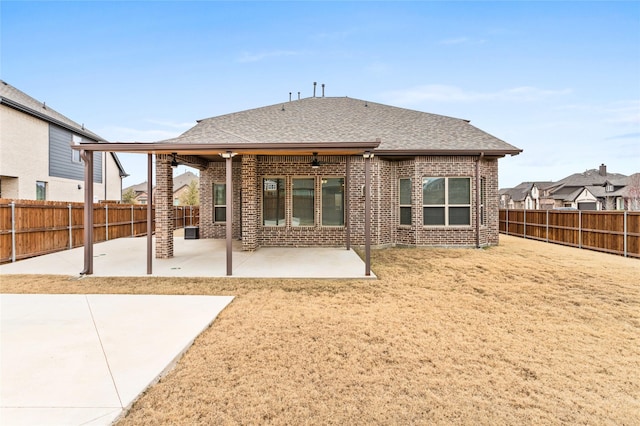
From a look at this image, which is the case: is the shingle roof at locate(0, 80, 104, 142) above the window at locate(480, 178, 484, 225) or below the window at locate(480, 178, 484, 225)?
above

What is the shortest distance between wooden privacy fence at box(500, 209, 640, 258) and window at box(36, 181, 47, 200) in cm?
2463

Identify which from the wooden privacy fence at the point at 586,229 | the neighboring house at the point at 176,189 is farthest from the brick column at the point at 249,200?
the neighboring house at the point at 176,189

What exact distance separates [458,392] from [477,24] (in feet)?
54.2

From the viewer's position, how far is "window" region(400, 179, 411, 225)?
11.4m

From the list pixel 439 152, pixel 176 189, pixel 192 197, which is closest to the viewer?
pixel 439 152

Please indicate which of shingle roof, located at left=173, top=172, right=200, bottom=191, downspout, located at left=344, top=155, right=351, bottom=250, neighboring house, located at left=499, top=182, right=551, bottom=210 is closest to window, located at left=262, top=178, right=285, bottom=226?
downspout, located at left=344, top=155, right=351, bottom=250

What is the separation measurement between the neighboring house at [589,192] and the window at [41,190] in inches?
2178

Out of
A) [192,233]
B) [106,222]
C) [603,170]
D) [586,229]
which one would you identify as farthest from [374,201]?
[603,170]

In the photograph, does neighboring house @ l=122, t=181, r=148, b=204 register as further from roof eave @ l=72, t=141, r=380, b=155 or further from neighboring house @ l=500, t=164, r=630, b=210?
neighboring house @ l=500, t=164, r=630, b=210

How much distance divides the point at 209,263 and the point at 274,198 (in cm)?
381

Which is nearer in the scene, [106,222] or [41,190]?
[106,222]

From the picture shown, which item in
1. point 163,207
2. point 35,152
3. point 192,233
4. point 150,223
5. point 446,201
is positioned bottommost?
point 192,233

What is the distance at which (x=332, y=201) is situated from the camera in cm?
1123

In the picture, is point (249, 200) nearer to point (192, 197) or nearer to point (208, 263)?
point (208, 263)
